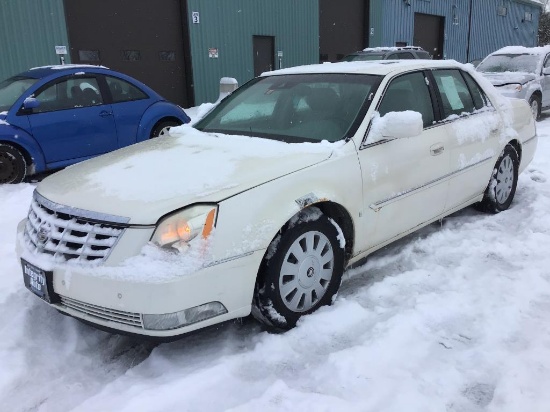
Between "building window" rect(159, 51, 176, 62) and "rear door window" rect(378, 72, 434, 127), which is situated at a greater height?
"building window" rect(159, 51, 176, 62)

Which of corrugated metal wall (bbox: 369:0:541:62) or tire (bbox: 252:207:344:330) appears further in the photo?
corrugated metal wall (bbox: 369:0:541:62)

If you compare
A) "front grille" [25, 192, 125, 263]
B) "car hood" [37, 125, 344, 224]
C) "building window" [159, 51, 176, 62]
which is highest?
"building window" [159, 51, 176, 62]

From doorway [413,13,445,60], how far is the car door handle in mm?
20923

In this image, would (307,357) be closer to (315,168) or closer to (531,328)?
(315,168)

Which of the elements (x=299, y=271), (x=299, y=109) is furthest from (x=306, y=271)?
(x=299, y=109)

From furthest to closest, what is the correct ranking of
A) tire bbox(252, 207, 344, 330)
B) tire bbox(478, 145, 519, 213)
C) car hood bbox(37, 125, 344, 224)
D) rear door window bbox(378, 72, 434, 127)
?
1. tire bbox(478, 145, 519, 213)
2. rear door window bbox(378, 72, 434, 127)
3. tire bbox(252, 207, 344, 330)
4. car hood bbox(37, 125, 344, 224)

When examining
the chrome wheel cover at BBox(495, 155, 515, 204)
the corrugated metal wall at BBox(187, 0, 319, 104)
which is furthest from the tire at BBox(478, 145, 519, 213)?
the corrugated metal wall at BBox(187, 0, 319, 104)

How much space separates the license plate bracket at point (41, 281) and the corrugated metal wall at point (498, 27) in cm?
2808

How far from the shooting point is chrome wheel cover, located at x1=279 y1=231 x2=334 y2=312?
2928 mm

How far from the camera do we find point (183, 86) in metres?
13.9

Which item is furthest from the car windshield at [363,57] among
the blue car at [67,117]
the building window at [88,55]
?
the blue car at [67,117]

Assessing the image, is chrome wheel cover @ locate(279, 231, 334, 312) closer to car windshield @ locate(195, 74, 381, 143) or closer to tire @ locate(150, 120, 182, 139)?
car windshield @ locate(195, 74, 381, 143)

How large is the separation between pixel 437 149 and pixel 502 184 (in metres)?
1.46

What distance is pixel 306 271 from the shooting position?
3.02 metres
